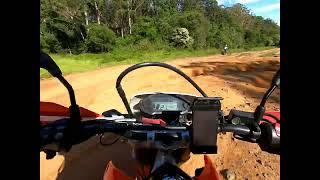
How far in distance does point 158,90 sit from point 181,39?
68.9 feet

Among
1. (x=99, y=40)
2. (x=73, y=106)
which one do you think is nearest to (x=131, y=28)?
(x=99, y=40)

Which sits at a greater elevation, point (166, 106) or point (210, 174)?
point (166, 106)

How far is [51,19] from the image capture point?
94.2ft

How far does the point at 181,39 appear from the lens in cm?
3088

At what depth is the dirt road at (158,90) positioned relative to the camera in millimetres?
4668

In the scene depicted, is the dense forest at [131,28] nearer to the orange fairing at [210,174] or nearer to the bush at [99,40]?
the bush at [99,40]

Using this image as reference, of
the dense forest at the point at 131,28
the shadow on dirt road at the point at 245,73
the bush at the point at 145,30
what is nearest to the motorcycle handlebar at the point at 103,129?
the shadow on dirt road at the point at 245,73

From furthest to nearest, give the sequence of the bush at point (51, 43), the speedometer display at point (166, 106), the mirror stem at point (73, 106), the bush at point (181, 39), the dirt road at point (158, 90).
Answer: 1. the bush at point (181, 39)
2. the bush at point (51, 43)
3. the dirt road at point (158, 90)
4. the speedometer display at point (166, 106)
5. the mirror stem at point (73, 106)

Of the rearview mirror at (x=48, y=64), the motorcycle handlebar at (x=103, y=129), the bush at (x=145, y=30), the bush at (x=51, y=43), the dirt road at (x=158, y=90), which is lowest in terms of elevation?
the dirt road at (x=158, y=90)

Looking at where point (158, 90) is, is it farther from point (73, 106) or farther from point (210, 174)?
point (73, 106)

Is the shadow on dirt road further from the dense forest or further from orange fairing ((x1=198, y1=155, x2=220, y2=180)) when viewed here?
the dense forest
